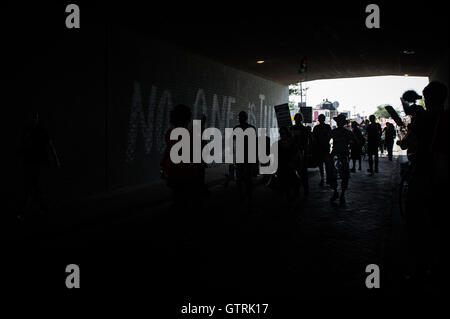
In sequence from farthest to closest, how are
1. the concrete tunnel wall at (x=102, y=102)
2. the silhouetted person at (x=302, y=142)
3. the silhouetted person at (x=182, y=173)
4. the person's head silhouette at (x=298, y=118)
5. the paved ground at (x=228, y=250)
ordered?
the silhouetted person at (x=302, y=142)
the person's head silhouette at (x=298, y=118)
the concrete tunnel wall at (x=102, y=102)
the silhouetted person at (x=182, y=173)
the paved ground at (x=228, y=250)

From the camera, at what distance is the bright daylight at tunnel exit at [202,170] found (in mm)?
4535

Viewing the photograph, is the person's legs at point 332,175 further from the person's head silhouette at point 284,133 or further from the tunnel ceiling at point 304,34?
the tunnel ceiling at point 304,34

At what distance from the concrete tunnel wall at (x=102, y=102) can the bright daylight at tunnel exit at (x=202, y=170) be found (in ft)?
0.16

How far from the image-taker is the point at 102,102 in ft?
38.4

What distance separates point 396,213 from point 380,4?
4692 millimetres

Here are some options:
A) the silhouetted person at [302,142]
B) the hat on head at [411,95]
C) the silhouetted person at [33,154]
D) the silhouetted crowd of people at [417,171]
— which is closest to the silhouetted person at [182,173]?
the silhouetted crowd of people at [417,171]

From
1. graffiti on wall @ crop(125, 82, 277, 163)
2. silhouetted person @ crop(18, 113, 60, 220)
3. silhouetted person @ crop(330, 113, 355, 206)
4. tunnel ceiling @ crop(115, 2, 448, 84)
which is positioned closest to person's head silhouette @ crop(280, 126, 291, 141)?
silhouetted person @ crop(330, 113, 355, 206)

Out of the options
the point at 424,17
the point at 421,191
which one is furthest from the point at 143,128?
the point at 421,191

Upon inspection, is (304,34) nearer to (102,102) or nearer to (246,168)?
(246,168)

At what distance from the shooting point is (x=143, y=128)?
13.7 m

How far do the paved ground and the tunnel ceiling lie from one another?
4.74 m

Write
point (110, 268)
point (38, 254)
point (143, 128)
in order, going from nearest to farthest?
point (110, 268) → point (38, 254) → point (143, 128)

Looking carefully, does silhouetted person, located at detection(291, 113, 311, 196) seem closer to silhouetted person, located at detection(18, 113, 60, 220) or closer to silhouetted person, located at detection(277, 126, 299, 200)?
silhouetted person, located at detection(277, 126, 299, 200)

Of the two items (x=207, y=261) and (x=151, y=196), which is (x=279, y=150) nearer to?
(x=151, y=196)
